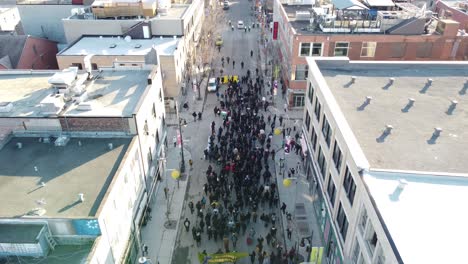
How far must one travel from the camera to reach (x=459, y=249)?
43.6ft

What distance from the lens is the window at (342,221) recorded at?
2005 centimetres

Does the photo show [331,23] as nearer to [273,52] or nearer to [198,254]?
[273,52]

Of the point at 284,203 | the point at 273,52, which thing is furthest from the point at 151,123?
the point at 273,52

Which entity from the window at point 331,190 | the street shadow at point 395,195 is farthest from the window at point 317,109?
the street shadow at point 395,195

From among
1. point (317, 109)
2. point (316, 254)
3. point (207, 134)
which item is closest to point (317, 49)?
point (317, 109)

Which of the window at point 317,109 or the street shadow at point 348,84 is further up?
the street shadow at point 348,84

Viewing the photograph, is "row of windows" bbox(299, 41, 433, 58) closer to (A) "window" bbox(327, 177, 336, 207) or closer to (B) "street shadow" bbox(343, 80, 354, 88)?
(B) "street shadow" bbox(343, 80, 354, 88)

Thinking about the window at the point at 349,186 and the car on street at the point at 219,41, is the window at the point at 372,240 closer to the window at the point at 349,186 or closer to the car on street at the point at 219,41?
the window at the point at 349,186

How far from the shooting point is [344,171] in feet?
65.9

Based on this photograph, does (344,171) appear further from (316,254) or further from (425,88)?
(425,88)

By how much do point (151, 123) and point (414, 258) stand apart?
19921mm

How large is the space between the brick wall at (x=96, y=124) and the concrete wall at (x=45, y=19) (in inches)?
1321

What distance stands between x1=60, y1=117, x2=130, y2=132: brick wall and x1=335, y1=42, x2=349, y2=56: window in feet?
77.8

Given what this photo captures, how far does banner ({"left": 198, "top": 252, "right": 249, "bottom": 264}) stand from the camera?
2152cm
